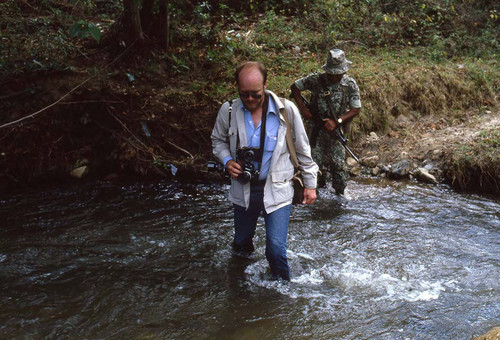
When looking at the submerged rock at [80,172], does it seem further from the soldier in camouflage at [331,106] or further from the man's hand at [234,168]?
the man's hand at [234,168]

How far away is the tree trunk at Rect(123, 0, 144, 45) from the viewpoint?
9.22 metres

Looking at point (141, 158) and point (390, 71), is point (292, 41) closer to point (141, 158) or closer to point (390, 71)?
point (390, 71)

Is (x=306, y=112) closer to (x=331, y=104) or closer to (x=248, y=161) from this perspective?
(x=331, y=104)

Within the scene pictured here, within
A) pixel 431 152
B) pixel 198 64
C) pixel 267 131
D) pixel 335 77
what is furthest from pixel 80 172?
pixel 431 152

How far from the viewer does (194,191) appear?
26.1 ft

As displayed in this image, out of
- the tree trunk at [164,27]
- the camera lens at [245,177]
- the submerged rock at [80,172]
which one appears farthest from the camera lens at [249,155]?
the tree trunk at [164,27]

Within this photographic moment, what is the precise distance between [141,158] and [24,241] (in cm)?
265

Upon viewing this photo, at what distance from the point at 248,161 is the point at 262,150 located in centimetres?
15

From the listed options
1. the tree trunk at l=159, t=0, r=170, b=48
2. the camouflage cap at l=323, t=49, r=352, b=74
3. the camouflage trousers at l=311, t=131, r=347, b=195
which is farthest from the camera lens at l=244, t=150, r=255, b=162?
the tree trunk at l=159, t=0, r=170, b=48

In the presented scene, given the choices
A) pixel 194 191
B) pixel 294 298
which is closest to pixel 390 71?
pixel 194 191

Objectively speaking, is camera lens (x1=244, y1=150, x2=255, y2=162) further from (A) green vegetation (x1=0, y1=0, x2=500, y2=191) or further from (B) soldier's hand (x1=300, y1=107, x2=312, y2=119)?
(B) soldier's hand (x1=300, y1=107, x2=312, y2=119)

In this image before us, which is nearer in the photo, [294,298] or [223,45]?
[294,298]

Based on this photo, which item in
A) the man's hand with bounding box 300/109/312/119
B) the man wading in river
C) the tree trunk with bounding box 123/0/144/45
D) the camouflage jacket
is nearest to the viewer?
the man wading in river

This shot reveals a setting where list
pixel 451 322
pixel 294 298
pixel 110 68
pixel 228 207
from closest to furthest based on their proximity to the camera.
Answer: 1. pixel 451 322
2. pixel 294 298
3. pixel 228 207
4. pixel 110 68
